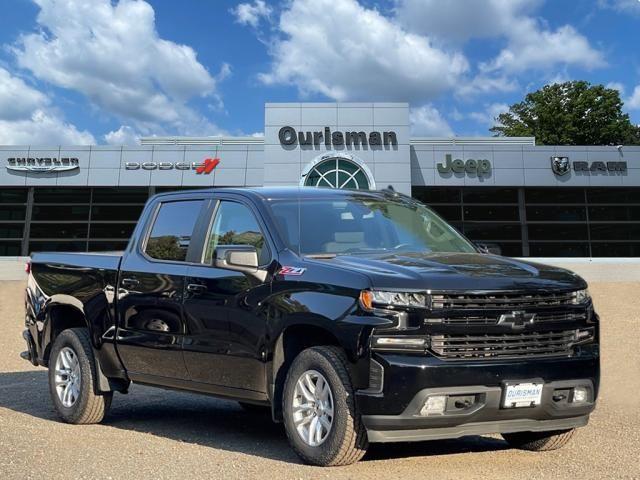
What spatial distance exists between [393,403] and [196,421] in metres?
3.42

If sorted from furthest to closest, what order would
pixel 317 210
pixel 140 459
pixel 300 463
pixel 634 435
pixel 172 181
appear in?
pixel 172 181
pixel 634 435
pixel 317 210
pixel 140 459
pixel 300 463

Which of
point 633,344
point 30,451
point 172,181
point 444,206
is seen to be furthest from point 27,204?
point 30,451

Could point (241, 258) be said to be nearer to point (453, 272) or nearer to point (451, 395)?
point (453, 272)

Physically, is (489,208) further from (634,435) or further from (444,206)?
(634,435)

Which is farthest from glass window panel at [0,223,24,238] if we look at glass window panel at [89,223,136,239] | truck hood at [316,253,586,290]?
truck hood at [316,253,586,290]

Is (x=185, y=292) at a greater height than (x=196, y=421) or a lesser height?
greater

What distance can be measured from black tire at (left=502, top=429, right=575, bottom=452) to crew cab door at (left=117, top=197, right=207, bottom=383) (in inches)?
105

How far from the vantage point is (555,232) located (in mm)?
41031

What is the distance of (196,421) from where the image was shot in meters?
7.37

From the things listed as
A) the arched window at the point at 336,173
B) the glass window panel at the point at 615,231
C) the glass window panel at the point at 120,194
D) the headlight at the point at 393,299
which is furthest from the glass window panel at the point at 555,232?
the headlight at the point at 393,299

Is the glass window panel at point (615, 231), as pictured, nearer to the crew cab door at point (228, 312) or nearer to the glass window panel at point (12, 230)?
the glass window panel at point (12, 230)

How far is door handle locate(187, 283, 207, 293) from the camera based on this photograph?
227 inches

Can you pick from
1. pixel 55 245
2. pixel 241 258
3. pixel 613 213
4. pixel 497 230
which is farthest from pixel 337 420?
pixel 613 213

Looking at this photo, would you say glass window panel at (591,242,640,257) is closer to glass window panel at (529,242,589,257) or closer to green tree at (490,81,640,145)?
glass window panel at (529,242,589,257)
